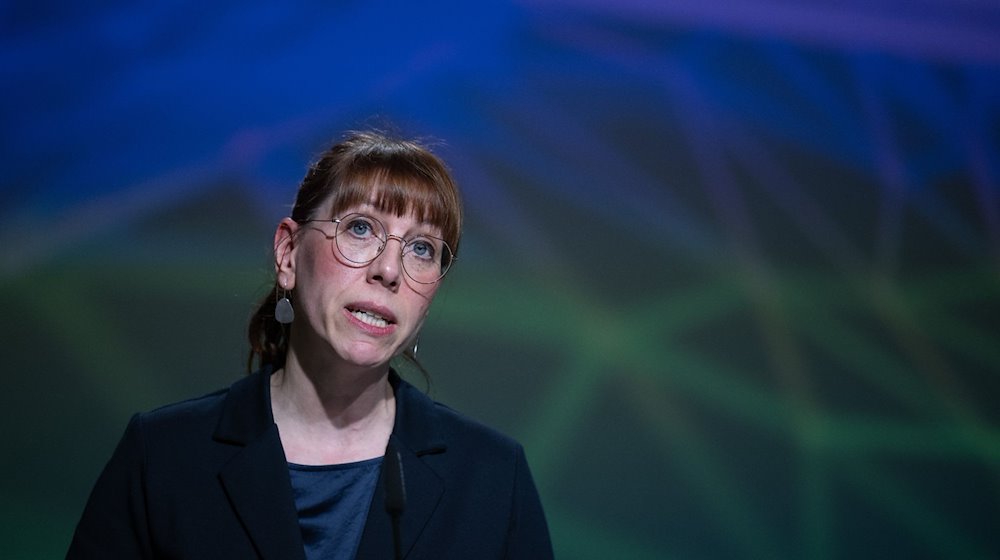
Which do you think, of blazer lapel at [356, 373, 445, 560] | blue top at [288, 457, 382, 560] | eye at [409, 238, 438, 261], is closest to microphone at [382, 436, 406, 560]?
blazer lapel at [356, 373, 445, 560]

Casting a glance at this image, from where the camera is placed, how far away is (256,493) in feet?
5.02

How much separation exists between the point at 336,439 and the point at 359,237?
1.13 ft

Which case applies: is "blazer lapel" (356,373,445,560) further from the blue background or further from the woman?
the blue background

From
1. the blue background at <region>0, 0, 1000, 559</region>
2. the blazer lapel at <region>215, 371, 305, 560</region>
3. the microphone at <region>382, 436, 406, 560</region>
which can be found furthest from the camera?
the blue background at <region>0, 0, 1000, 559</region>

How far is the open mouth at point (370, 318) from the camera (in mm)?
1555

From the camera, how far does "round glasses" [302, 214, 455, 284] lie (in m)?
1.57

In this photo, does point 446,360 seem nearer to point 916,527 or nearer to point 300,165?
point 300,165

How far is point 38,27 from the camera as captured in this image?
256cm

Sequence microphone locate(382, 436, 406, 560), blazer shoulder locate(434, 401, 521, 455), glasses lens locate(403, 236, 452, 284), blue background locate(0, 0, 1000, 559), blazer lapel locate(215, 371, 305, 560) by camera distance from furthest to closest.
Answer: blue background locate(0, 0, 1000, 559) → blazer shoulder locate(434, 401, 521, 455) → glasses lens locate(403, 236, 452, 284) → blazer lapel locate(215, 371, 305, 560) → microphone locate(382, 436, 406, 560)

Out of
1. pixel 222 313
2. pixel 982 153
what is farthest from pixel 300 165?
pixel 982 153

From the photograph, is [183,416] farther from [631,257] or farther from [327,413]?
[631,257]

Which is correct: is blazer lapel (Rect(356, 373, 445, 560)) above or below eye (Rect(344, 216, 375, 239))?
below

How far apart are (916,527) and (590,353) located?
1.13m

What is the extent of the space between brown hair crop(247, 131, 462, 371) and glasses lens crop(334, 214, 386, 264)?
0.03m
